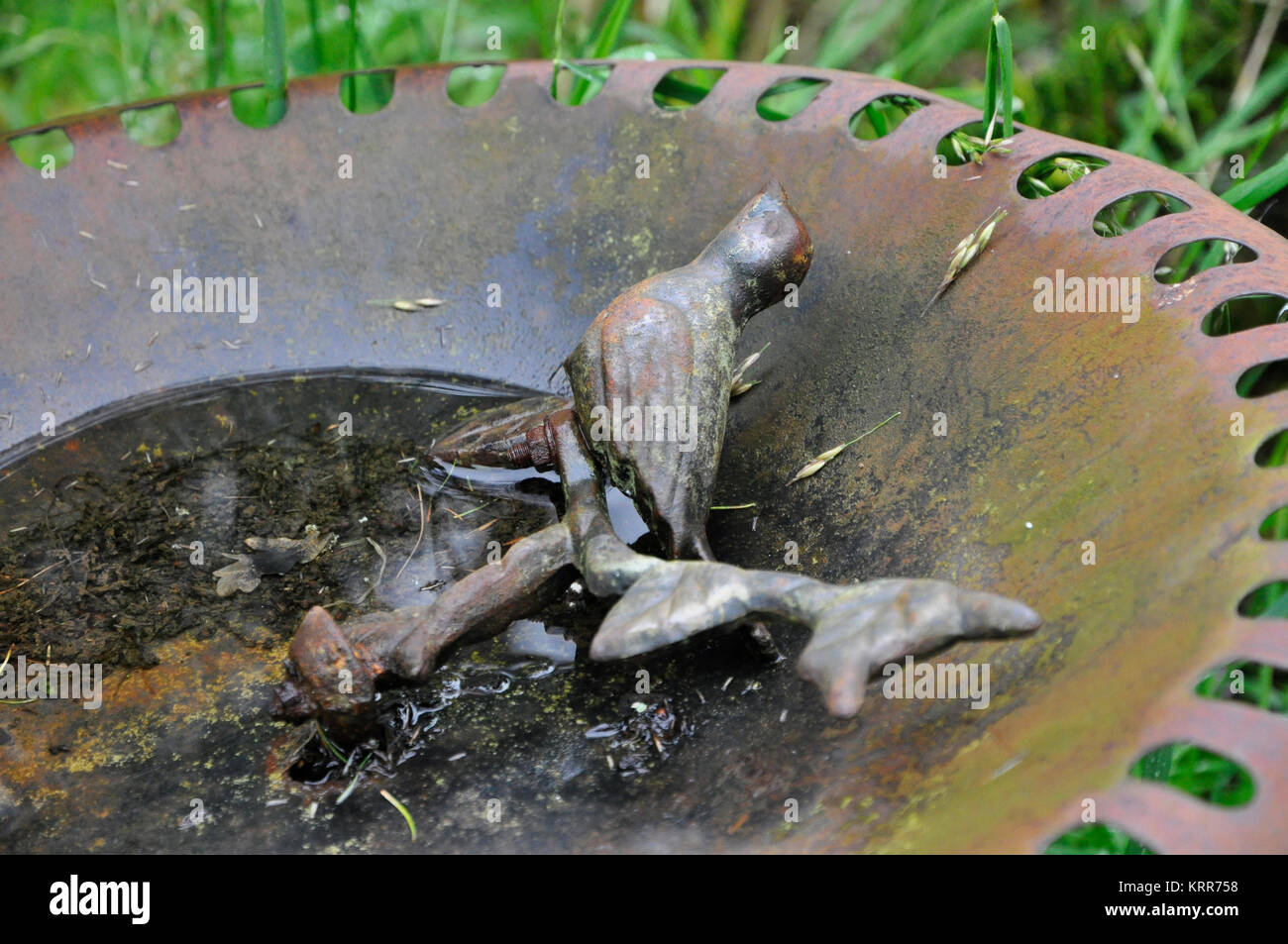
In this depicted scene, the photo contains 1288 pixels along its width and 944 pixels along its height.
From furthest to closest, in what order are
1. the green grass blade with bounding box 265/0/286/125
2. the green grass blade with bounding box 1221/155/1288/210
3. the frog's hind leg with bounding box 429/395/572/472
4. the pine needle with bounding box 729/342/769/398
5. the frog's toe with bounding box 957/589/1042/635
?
the green grass blade with bounding box 265/0/286/125
the green grass blade with bounding box 1221/155/1288/210
the pine needle with bounding box 729/342/769/398
the frog's hind leg with bounding box 429/395/572/472
the frog's toe with bounding box 957/589/1042/635

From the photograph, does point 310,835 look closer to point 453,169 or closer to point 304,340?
point 304,340

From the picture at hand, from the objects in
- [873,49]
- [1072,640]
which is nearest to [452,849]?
[1072,640]

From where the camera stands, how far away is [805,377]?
1.85 meters

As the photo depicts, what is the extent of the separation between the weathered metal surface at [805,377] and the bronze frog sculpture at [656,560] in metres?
0.17

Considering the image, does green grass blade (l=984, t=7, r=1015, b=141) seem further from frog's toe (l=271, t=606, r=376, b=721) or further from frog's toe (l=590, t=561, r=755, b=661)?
frog's toe (l=271, t=606, r=376, b=721)

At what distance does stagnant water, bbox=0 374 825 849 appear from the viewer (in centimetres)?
140

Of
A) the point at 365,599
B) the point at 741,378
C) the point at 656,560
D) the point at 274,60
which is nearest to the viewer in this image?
the point at 656,560

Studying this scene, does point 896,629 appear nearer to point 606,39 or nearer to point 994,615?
point 994,615

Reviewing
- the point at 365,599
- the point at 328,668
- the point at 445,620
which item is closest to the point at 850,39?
the point at 365,599

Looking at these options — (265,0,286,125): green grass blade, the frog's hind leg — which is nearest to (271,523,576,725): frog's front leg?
the frog's hind leg

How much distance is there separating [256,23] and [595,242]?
2.43 meters

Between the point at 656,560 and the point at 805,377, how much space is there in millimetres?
616

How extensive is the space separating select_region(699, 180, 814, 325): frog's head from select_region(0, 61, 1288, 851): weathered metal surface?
170 mm

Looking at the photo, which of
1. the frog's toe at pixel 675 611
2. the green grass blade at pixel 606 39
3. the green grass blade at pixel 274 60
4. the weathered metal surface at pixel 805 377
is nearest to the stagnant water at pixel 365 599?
the weathered metal surface at pixel 805 377
